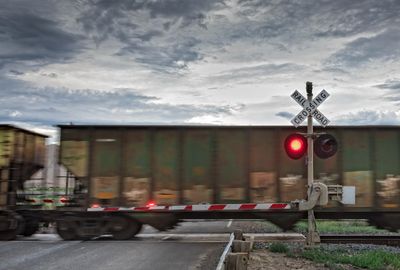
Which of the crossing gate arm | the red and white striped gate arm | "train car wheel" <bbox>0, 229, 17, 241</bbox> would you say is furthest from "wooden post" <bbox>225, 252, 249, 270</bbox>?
"train car wheel" <bbox>0, 229, 17, 241</bbox>

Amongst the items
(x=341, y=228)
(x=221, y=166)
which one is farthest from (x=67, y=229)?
(x=341, y=228)

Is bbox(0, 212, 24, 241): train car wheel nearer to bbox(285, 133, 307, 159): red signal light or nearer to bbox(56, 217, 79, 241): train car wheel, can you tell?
bbox(56, 217, 79, 241): train car wheel

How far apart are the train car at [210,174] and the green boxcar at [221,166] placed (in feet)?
0.10

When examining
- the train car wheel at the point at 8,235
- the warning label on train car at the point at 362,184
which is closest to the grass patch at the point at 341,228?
the warning label on train car at the point at 362,184

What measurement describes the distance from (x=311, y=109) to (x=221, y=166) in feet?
13.2

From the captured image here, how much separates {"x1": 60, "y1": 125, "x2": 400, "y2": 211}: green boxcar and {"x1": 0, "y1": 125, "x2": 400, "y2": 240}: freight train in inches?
1.2

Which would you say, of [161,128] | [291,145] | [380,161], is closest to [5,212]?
[161,128]

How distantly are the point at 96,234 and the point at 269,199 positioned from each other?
5436mm

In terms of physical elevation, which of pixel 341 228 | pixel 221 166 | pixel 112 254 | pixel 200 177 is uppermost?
pixel 221 166

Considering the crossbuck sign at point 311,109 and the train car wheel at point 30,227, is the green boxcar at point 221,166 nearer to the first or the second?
the train car wheel at point 30,227

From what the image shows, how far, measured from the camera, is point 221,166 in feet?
45.7

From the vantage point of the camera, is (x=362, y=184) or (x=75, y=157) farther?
(x=75, y=157)

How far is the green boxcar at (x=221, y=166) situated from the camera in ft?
45.1

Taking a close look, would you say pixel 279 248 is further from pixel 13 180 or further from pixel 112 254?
pixel 13 180
